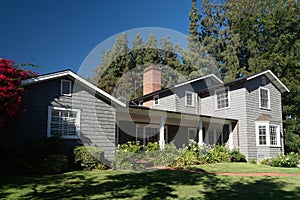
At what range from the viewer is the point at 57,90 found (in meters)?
11.5

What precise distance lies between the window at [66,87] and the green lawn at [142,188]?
3.92m

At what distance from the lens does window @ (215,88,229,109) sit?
19475mm

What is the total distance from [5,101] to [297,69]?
85.5 feet

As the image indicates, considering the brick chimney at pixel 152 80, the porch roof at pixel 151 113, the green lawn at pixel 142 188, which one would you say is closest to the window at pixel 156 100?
the brick chimney at pixel 152 80

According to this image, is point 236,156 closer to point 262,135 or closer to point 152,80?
point 262,135

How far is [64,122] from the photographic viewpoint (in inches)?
458

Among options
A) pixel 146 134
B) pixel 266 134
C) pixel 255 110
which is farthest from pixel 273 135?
pixel 146 134

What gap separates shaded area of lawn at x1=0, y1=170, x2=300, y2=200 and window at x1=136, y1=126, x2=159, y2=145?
9.24 metres

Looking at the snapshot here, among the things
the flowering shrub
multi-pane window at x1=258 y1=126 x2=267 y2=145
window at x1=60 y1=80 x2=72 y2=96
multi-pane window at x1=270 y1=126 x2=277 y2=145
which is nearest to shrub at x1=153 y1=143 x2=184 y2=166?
window at x1=60 y1=80 x2=72 y2=96

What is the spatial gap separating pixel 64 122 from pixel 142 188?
19.2 feet

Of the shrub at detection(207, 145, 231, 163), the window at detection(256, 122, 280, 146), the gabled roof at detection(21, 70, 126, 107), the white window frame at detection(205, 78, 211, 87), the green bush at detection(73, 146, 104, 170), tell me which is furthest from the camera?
the white window frame at detection(205, 78, 211, 87)

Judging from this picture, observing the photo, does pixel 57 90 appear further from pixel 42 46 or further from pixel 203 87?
pixel 203 87

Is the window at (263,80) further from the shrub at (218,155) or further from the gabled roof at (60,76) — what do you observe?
the gabled roof at (60,76)

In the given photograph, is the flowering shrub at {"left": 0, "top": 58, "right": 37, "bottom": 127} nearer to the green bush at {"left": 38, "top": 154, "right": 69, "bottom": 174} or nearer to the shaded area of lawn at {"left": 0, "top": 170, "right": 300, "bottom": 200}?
the green bush at {"left": 38, "top": 154, "right": 69, "bottom": 174}
